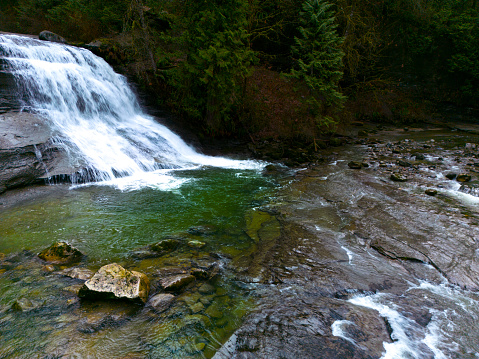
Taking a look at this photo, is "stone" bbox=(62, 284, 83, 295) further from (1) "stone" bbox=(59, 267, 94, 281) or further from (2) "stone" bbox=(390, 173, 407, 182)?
(2) "stone" bbox=(390, 173, 407, 182)

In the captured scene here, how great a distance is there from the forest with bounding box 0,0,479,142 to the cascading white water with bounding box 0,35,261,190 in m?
1.89

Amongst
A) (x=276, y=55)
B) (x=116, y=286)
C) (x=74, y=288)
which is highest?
(x=276, y=55)

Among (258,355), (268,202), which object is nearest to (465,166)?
(268,202)

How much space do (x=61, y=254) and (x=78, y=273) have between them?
0.71m

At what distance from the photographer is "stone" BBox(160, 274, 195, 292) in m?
4.16

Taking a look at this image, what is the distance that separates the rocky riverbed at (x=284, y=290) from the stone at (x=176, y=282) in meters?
0.02

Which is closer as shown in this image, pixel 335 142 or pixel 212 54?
pixel 212 54

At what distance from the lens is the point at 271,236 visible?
596 cm

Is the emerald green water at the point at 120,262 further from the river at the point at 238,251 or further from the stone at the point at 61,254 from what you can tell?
the stone at the point at 61,254

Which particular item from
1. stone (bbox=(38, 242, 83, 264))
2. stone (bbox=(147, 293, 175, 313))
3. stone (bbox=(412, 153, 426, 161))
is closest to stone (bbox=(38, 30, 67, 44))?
stone (bbox=(38, 242, 83, 264))

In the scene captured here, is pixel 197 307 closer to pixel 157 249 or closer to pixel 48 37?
pixel 157 249

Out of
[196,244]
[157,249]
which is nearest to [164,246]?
[157,249]

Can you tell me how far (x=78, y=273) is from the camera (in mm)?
4480

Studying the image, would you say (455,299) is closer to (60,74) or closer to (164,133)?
(164,133)
